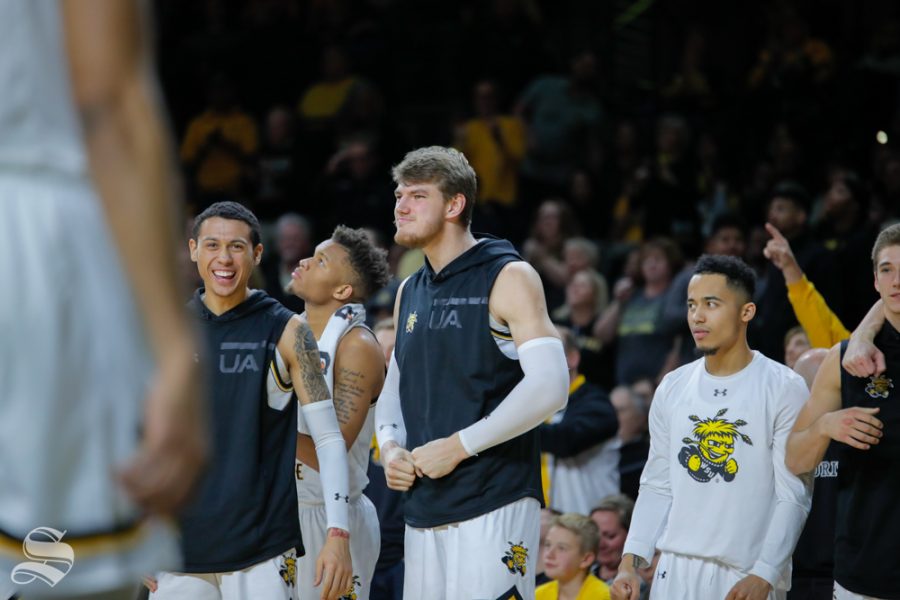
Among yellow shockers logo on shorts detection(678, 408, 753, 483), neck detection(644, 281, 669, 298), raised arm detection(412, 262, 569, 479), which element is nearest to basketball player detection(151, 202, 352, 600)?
raised arm detection(412, 262, 569, 479)

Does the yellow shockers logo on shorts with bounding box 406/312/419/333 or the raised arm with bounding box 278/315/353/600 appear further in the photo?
the yellow shockers logo on shorts with bounding box 406/312/419/333

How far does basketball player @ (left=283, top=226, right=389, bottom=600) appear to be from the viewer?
6.49m

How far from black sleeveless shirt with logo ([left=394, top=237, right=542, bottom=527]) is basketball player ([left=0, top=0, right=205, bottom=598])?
364 cm

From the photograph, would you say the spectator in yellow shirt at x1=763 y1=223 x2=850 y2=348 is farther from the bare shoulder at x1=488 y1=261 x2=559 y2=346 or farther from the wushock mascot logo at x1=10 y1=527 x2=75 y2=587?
the wushock mascot logo at x1=10 y1=527 x2=75 y2=587

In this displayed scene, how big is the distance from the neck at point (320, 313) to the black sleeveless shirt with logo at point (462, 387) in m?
1.43

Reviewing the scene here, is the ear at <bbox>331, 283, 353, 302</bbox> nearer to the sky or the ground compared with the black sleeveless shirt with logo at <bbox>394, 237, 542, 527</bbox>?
nearer to the sky

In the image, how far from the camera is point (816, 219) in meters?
10.6

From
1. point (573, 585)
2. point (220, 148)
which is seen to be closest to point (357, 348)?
point (573, 585)

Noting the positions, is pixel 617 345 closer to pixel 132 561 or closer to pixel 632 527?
pixel 632 527

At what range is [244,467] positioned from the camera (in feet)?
17.8

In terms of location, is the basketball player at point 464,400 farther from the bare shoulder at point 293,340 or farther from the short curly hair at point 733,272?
the short curly hair at point 733,272

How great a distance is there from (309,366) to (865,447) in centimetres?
238

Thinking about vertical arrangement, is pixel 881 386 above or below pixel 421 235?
below

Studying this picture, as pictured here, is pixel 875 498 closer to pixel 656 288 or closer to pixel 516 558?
pixel 516 558
